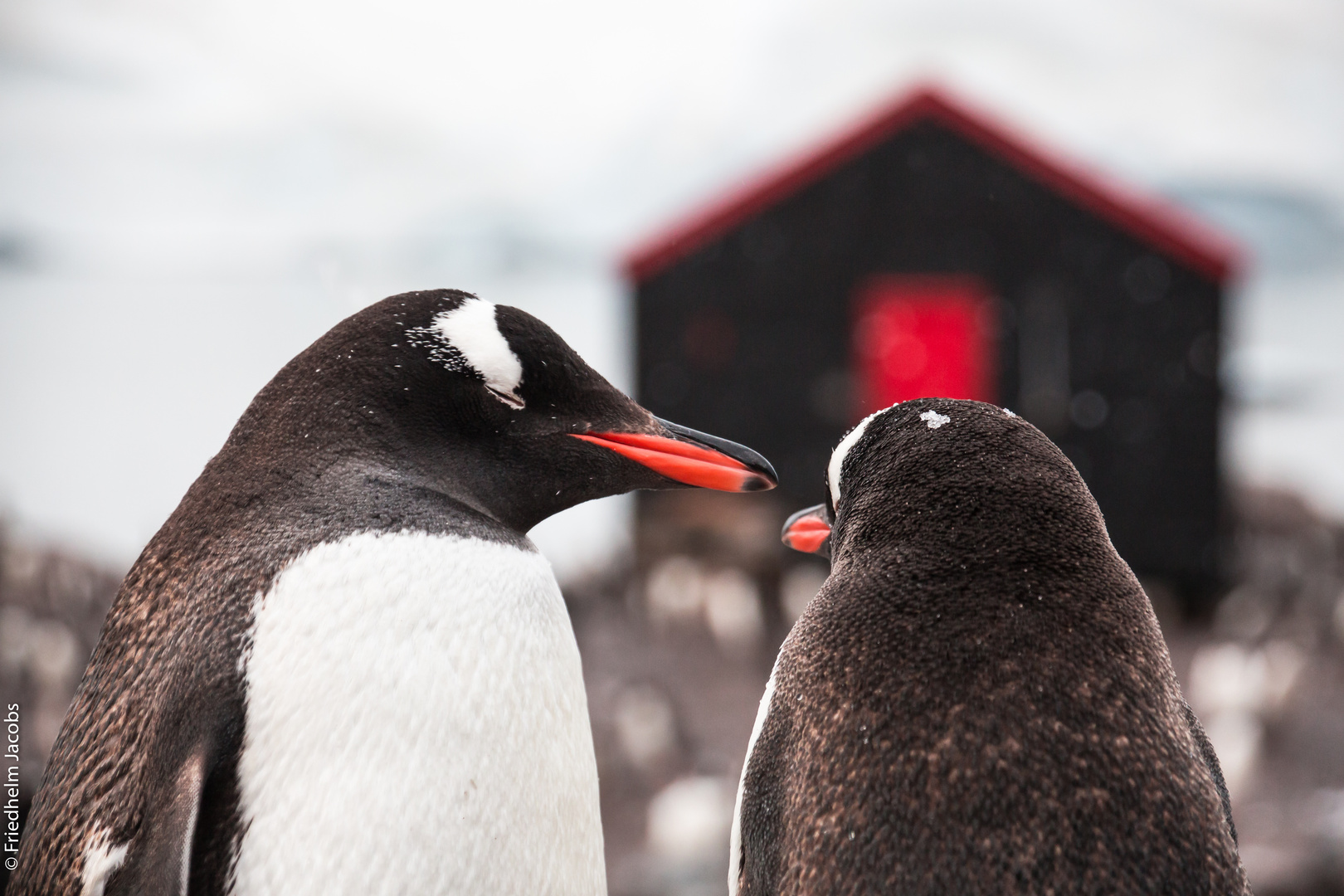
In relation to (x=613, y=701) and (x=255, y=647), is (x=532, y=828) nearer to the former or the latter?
(x=255, y=647)

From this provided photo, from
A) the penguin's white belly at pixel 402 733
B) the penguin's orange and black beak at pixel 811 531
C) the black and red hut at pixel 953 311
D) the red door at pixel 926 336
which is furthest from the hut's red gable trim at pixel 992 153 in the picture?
the penguin's white belly at pixel 402 733

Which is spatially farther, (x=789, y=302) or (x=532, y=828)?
(x=789, y=302)

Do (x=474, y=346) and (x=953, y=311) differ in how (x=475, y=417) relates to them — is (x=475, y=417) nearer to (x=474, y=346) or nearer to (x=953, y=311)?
(x=474, y=346)

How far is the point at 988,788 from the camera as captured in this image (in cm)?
54

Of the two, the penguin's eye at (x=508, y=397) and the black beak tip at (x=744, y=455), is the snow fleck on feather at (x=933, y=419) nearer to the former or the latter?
the black beak tip at (x=744, y=455)

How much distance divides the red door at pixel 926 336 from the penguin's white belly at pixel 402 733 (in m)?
3.43

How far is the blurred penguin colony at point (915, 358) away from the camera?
4.09 metres

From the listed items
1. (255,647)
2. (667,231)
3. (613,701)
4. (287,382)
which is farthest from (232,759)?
(667,231)

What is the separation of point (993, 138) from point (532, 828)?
4.12 meters

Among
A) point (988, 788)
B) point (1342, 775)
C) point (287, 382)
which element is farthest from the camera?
point (1342, 775)

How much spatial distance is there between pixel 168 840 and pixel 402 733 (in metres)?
0.15

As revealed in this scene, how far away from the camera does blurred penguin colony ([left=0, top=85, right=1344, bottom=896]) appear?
409 cm

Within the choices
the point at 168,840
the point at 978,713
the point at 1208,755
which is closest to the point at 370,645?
the point at 168,840

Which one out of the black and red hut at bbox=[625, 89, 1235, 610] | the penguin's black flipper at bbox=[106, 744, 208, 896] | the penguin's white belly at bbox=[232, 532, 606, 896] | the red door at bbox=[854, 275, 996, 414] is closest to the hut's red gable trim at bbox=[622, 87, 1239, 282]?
the black and red hut at bbox=[625, 89, 1235, 610]
